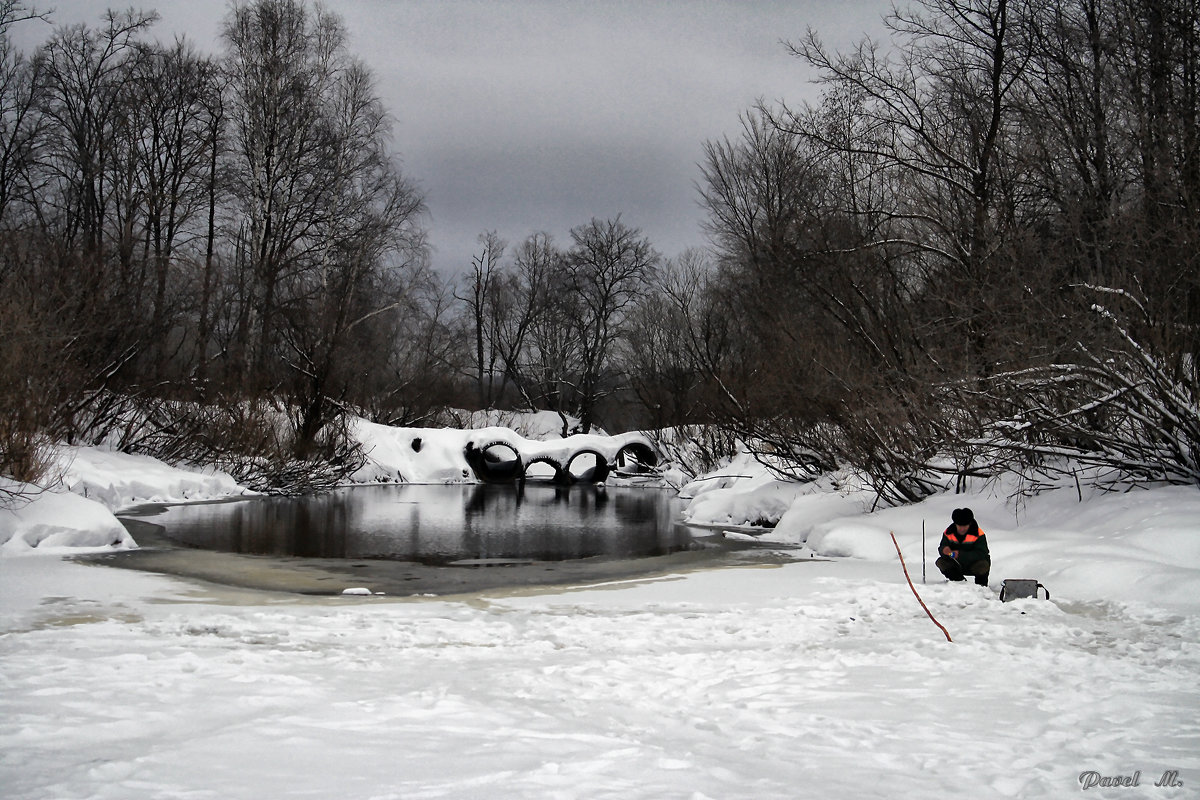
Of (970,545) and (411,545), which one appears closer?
(970,545)

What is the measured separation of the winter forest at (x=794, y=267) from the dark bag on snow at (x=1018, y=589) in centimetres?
289

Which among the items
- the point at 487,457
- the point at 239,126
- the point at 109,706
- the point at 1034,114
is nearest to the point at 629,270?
the point at 487,457

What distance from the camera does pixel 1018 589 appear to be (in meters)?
7.89

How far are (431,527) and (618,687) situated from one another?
12371 mm

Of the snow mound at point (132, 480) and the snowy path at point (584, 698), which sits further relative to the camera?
the snow mound at point (132, 480)

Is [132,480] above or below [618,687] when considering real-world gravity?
above

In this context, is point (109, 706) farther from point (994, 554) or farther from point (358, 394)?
point (358, 394)

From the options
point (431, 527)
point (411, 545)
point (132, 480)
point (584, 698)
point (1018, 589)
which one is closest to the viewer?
point (584, 698)

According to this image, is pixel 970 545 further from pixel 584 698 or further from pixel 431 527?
pixel 431 527

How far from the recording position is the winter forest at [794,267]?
35.4 ft

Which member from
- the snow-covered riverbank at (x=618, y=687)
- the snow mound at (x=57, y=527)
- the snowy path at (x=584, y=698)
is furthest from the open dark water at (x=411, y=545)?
the snowy path at (x=584, y=698)

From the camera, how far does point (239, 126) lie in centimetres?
2873

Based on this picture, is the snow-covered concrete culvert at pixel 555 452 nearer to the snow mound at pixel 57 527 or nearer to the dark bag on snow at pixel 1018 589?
the snow mound at pixel 57 527

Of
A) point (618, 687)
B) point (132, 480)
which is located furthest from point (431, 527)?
point (618, 687)
